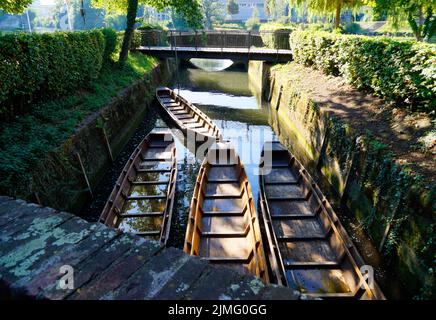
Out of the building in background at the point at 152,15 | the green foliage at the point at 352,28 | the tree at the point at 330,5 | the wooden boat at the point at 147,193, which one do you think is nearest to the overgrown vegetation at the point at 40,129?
the wooden boat at the point at 147,193

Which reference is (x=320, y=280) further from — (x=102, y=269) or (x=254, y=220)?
(x=102, y=269)

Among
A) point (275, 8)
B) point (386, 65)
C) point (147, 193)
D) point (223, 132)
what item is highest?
point (275, 8)

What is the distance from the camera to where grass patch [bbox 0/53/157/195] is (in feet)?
22.8

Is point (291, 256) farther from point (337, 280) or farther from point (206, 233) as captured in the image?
point (206, 233)

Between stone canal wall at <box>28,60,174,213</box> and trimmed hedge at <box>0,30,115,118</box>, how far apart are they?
1.74 m

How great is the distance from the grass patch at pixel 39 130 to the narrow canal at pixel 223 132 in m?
2.39

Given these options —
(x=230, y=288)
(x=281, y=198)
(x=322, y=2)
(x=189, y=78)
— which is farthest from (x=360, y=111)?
(x=189, y=78)

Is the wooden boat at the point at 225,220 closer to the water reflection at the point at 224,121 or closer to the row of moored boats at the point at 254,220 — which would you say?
the row of moored boats at the point at 254,220

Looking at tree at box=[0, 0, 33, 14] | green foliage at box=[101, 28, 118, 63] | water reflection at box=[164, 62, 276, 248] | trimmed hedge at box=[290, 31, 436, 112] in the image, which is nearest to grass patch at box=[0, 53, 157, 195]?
green foliage at box=[101, 28, 118, 63]

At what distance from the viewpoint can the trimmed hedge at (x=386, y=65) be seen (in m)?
8.41

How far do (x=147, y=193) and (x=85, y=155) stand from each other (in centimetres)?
264

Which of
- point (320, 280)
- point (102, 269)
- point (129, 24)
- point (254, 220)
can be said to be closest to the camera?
point (102, 269)

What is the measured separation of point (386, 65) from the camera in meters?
10.2

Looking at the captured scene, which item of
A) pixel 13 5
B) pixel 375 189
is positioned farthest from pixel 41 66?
pixel 375 189
